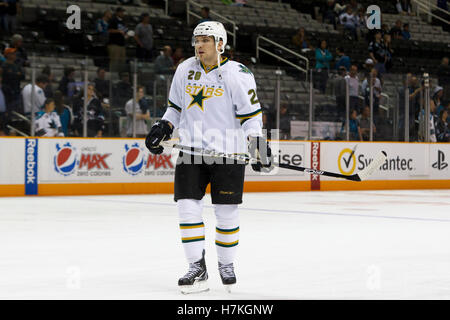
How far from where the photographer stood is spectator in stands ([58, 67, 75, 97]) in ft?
40.9

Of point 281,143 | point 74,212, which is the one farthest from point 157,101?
point 74,212

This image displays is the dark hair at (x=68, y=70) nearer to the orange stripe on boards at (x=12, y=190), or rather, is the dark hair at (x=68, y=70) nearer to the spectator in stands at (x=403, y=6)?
the orange stripe on boards at (x=12, y=190)

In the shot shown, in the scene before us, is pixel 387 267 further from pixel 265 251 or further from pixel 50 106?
pixel 50 106

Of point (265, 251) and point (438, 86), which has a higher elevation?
point (438, 86)

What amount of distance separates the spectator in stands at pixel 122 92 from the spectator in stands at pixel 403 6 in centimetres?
1364

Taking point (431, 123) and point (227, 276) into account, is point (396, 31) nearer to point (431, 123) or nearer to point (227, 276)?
point (431, 123)

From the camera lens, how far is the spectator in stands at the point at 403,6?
24531mm

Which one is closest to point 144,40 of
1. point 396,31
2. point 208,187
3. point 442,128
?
point 208,187

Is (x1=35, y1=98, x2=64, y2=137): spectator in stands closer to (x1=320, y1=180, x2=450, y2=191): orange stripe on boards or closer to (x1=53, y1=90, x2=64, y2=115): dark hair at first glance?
(x1=53, y1=90, x2=64, y2=115): dark hair

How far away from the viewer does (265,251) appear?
245 inches

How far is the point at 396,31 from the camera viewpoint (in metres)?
22.0

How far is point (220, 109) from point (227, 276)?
0.96m

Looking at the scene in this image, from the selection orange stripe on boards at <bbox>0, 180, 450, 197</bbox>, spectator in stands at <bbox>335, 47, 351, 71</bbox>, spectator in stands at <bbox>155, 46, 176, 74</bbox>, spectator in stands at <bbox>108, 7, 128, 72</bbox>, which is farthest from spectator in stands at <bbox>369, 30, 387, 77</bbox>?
spectator in stands at <bbox>155, 46, 176, 74</bbox>
